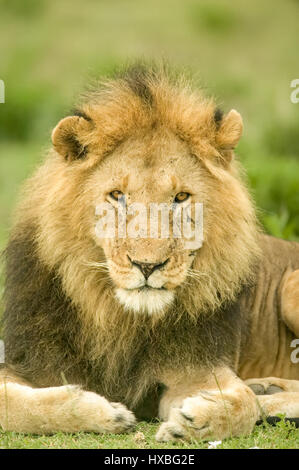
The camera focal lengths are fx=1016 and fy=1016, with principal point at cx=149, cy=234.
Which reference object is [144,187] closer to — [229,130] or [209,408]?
[229,130]

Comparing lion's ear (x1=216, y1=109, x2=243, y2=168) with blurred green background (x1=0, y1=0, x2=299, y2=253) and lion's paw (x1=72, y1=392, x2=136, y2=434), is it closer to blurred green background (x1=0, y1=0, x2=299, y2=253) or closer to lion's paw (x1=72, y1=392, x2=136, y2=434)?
lion's paw (x1=72, y1=392, x2=136, y2=434)

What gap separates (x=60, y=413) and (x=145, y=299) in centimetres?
70

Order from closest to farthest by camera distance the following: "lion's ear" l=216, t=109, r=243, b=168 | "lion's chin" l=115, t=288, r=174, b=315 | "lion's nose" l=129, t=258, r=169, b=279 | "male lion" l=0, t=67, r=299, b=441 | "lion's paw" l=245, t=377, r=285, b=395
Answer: "lion's nose" l=129, t=258, r=169, b=279, "lion's chin" l=115, t=288, r=174, b=315, "male lion" l=0, t=67, r=299, b=441, "lion's ear" l=216, t=109, r=243, b=168, "lion's paw" l=245, t=377, r=285, b=395

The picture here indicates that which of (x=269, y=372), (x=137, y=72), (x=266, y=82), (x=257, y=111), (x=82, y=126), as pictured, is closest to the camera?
(x=82, y=126)

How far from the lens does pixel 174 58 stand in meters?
13.3

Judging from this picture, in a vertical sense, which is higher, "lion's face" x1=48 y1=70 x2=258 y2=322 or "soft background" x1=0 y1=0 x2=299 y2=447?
"soft background" x1=0 y1=0 x2=299 y2=447

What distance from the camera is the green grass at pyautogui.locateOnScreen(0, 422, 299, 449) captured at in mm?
4805

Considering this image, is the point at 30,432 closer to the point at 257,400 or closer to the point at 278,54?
the point at 257,400

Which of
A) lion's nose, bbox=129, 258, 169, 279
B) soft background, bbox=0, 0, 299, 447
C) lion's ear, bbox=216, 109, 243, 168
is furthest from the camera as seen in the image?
soft background, bbox=0, 0, 299, 447

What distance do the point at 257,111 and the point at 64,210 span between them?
10.7 m

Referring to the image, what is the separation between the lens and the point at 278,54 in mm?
22625

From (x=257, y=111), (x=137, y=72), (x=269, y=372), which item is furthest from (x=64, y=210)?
(x=257, y=111)

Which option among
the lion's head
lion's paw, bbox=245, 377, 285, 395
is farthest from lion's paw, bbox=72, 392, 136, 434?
lion's paw, bbox=245, 377, 285, 395

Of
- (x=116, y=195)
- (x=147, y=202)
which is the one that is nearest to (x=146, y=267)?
(x=147, y=202)
